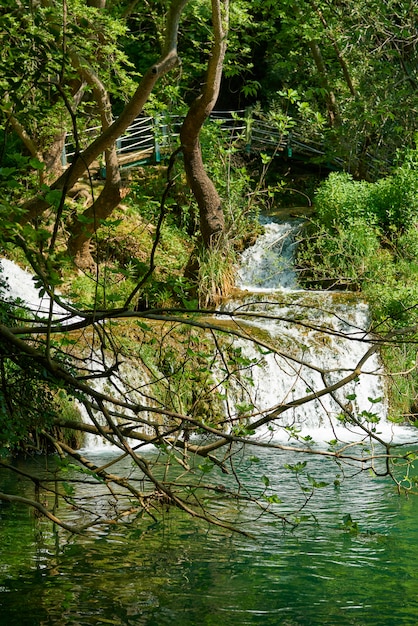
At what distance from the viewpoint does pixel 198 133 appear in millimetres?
14172

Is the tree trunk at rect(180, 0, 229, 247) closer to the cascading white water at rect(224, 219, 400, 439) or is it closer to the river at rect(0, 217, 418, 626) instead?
the cascading white water at rect(224, 219, 400, 439)

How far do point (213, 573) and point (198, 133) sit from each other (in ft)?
33.4

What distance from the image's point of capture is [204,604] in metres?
4.39

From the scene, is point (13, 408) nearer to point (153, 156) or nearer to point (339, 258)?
point (339, 258)

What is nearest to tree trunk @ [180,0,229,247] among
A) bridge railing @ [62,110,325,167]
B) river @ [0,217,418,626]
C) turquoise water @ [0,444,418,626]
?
bridge railing @ [62,110,325,167]

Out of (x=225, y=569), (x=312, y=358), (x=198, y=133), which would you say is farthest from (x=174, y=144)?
(x=225, y=569)

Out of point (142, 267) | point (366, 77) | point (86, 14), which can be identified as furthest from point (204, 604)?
point (366, 77)

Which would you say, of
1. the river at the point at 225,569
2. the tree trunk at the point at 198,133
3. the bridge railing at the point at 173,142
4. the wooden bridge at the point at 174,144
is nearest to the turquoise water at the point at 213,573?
the river at the point at 225,569

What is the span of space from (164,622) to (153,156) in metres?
16.2

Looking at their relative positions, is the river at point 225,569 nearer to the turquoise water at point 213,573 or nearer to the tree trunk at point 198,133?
the turquoise water at point 213,573

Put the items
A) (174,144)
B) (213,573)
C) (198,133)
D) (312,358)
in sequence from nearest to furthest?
1. (213,573)
2. (312,358)
3. (198,133)
4. (174,144)

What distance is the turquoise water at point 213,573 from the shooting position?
13.9 ft

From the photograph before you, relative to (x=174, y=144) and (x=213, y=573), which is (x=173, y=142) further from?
(x=213, y=573)

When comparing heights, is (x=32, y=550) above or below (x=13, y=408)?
below
